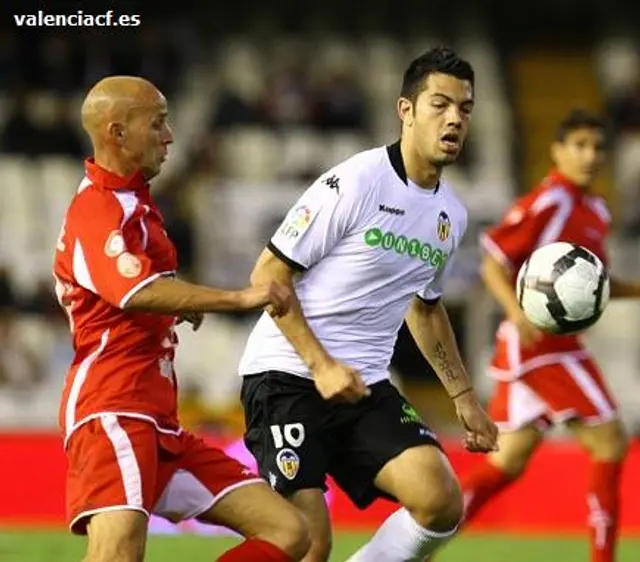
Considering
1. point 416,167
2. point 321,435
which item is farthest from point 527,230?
point 321,435

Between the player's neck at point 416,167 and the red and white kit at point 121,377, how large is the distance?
1.10m

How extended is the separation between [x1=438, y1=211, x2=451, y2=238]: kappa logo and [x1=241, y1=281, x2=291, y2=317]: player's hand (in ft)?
4.08

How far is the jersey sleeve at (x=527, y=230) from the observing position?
31.7 ft

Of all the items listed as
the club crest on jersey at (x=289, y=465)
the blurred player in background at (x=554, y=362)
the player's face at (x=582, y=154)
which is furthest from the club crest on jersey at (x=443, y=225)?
the player's face at (x=582, y=154)

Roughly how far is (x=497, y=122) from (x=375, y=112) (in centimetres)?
148

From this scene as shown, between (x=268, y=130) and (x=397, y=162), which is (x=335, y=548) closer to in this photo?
(x=397, y=162)

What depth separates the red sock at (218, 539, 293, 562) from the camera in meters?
6.32

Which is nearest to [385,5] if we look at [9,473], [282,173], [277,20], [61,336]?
[277,20]

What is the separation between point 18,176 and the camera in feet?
61.0

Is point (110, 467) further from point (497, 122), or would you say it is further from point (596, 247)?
point (497, 122)

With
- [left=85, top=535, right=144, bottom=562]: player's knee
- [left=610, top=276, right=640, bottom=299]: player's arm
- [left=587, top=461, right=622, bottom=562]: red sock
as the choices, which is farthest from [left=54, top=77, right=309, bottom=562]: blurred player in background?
[left=610, top=276, right=640, bottom=299]: player's arm

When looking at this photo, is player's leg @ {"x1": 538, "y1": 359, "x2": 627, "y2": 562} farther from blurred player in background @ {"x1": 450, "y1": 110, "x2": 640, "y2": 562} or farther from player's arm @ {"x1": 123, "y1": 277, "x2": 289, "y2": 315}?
player's arm @ {"x1": 123, "y1": 277, "x2": 289, "y2": 315}

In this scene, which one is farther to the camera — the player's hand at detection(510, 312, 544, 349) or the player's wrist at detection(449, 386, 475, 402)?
the player's hand at detection(510, 312, 544, 349)

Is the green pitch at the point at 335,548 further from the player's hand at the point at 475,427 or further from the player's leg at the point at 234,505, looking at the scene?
the player's leg at the point at 234,505
